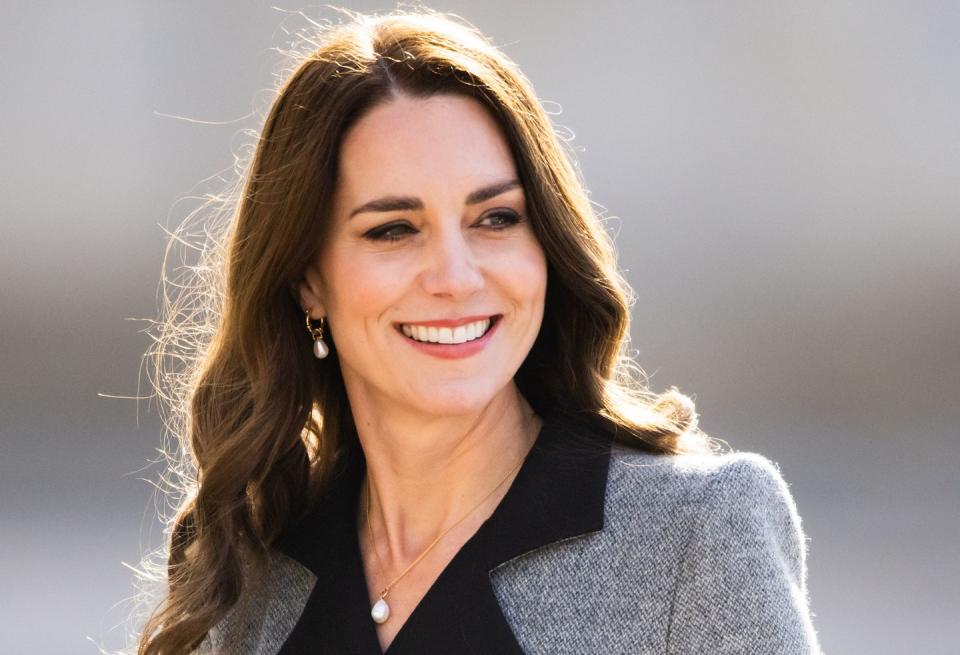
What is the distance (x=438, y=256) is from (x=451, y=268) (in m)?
0.04

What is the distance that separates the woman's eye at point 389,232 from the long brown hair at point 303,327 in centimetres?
12

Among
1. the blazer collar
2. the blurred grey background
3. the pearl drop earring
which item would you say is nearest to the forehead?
the pearl drop earring

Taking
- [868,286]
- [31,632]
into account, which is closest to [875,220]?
[868,286]

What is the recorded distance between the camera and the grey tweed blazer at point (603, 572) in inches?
85.9

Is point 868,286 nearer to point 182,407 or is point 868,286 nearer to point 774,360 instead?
point 774,360

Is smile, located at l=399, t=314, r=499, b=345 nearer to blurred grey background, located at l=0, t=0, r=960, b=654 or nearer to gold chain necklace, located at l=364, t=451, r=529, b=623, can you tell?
gold chain necklace, located at l=364, t=451, r=529, b=623

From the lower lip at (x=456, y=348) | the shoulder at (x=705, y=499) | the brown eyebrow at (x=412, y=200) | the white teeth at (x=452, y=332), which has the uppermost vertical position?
the brown eyebrow at (x=412, y=200)

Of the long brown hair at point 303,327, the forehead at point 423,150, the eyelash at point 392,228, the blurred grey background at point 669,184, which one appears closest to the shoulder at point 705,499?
the long brown hair at point 303,327

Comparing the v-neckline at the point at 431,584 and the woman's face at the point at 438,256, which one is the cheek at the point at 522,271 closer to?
the woman's face at the point at 438,256

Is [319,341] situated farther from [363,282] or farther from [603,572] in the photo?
[603,572]

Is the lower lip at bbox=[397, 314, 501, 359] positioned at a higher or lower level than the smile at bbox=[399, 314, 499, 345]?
lower

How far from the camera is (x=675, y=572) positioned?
88.5 inches

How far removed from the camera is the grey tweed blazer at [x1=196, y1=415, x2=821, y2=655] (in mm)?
2182

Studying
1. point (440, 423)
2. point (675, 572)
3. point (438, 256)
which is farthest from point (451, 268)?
point (675, 572)
